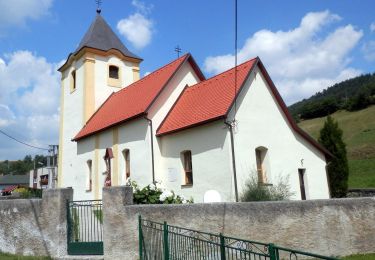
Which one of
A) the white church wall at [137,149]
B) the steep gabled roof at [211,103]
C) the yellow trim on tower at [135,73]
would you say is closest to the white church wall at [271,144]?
the steep gabled roof at [211,103]

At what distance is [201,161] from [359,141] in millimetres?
39286

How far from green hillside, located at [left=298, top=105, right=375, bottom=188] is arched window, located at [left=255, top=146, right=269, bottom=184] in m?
14.6

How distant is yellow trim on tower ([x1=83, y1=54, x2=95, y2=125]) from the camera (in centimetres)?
2378

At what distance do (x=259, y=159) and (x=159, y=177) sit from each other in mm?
4486

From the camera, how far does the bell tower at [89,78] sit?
2408 cm

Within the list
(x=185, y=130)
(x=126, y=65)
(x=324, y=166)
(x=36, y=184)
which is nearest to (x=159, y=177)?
(x=185, y=130)

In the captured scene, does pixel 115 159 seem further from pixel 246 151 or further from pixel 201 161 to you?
pixel 246 151

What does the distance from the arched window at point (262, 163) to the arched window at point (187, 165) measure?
111 inches

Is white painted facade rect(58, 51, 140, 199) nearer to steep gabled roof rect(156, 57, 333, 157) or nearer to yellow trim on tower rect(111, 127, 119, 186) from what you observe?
yellow trim on tower rect(111, 127, 119, 186)

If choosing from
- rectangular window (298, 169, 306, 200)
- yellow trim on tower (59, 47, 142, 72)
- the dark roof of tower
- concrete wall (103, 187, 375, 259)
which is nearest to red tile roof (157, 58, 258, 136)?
rectangular window (298, 169, 306, 200)

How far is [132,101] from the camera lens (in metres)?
20.0

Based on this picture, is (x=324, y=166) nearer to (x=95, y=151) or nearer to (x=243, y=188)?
(x=243, y=188)

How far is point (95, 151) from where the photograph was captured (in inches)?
824

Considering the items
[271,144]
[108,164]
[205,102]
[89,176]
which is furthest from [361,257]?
[89,176]
